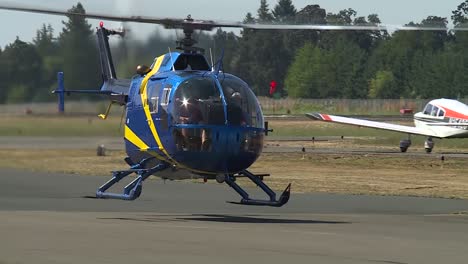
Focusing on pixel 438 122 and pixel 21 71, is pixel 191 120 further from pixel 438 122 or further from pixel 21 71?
pixel 438 122

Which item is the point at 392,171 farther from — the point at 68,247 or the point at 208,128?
the point at 68,247

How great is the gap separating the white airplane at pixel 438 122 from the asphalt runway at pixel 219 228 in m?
21.4

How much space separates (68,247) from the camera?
1360 cm

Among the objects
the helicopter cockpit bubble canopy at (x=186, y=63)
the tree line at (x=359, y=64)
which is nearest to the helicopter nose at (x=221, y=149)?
the helicopter cockpit bubble canopy at (x=186, y=63)

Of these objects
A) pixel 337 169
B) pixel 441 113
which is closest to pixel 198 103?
pixel 337 169

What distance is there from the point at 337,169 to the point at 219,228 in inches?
844

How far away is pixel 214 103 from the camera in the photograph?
64.4 ft

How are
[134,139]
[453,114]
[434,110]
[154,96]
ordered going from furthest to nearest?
[434,110] < [453,114] < [134,139] < [154,96]

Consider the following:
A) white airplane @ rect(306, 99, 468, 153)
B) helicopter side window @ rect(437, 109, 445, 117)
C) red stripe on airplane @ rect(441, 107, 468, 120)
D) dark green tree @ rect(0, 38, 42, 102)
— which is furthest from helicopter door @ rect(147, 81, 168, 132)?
helicopter side window @ rect(437, 109, 445, 117)

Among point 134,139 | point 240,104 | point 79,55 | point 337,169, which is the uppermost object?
point 79,55

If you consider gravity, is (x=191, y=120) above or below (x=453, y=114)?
above

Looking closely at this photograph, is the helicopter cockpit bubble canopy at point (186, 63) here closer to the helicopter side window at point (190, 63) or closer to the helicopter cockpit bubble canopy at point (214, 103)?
the helicopter side window at point (190, 63)

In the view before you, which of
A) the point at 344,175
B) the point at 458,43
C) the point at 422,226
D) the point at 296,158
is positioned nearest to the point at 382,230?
the point at 422,226

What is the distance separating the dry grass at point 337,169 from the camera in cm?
2942
